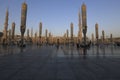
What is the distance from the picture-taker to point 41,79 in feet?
20.4

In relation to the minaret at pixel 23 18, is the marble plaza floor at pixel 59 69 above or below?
below

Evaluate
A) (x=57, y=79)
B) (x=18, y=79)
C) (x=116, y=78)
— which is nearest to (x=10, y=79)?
(x=18, y=79)

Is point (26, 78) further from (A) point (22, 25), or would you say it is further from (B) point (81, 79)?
A: (A) point (22, 25)

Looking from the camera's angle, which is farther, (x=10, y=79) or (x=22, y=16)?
(x=22, y=16)

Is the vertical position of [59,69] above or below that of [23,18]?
below

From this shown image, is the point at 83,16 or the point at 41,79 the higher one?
the point at 83,16

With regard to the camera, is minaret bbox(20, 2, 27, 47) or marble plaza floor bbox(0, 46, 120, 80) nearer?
marble plaza floor bbox(0, 46, 120, 80)

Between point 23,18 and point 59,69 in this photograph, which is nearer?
point 59,69

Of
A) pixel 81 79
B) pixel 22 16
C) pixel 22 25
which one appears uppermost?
pixel 22 16

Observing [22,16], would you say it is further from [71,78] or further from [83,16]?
[71,78]

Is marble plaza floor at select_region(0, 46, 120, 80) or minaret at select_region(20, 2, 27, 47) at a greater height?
minaret at select_region(20, 2, 27, 47)

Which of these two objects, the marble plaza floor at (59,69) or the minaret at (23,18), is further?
the minaret at (23,18)

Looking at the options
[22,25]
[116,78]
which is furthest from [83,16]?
[116,78]

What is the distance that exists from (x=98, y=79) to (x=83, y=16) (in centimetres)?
3689
